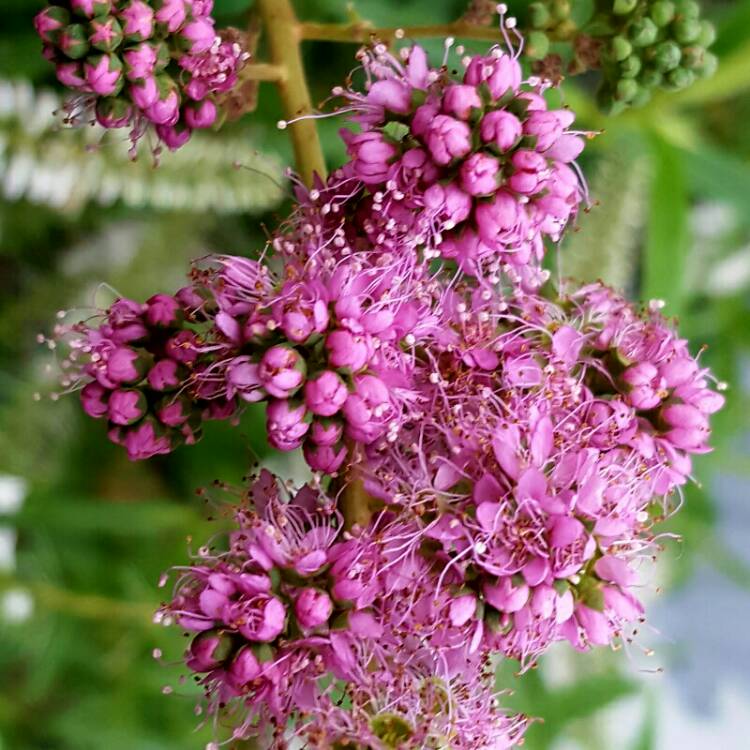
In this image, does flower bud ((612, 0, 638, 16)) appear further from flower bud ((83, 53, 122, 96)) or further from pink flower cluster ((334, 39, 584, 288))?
flower bud ((83, 53, 122, 96))

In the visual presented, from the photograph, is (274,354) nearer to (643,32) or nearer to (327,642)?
(327,642)

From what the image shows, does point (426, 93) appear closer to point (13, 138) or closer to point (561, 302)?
point (561, 302)

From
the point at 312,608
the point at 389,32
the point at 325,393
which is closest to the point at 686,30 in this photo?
the point at 389,32

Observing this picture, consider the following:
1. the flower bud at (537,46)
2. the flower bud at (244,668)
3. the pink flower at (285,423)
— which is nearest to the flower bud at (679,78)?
the flower bud at (537,46)

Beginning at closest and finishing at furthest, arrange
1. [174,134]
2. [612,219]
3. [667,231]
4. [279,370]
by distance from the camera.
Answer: [279,370] → [174,134] → [667,231] → [612,219]

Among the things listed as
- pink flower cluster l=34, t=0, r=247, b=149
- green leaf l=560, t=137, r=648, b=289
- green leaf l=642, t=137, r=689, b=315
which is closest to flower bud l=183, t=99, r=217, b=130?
pink flower cluster l=34, t=0, r=247, b=149

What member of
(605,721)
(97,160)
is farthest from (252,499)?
(605,721)
